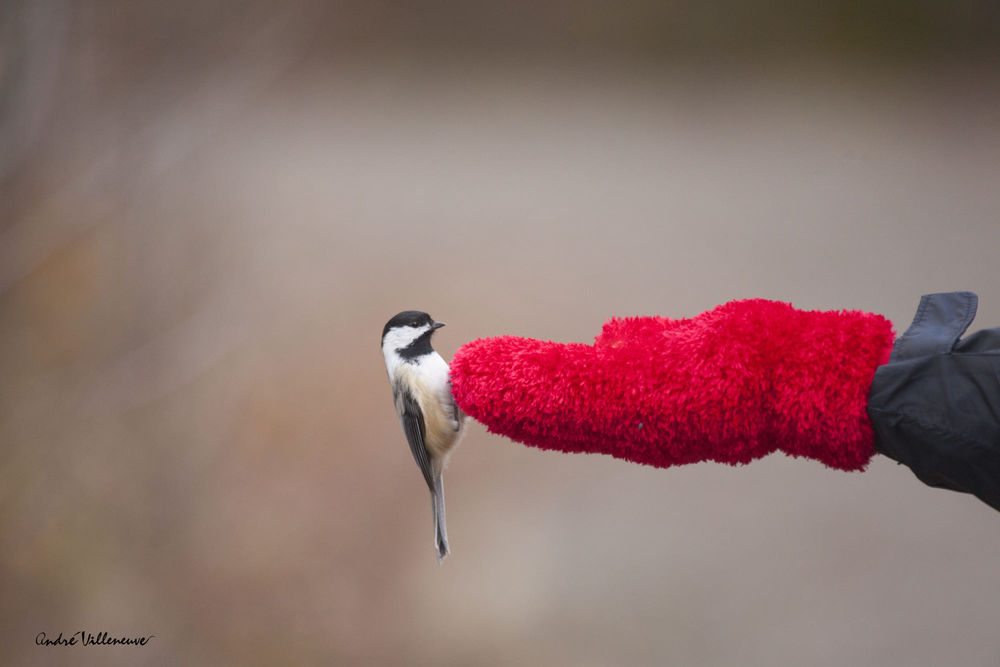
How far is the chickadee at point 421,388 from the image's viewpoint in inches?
26.8

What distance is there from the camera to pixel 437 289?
4.71 feet

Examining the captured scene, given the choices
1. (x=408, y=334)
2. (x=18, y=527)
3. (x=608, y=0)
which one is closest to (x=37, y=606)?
(x=18, y=527)

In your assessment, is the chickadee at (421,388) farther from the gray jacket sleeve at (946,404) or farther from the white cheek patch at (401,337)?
the gray jacket sleeve at (946,404)

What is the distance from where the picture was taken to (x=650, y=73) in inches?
56.2

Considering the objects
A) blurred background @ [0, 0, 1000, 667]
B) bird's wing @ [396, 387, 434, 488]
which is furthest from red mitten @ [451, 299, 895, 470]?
blurred background @ [0, 0, 1000, 667]

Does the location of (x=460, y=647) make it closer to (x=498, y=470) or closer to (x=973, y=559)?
(x=498, y=470)

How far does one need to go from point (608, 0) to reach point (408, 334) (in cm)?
95

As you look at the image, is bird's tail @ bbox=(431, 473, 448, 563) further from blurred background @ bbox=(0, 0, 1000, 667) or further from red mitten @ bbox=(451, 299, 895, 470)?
blurred background @ bbox=(0, 0, 1000, 667)
